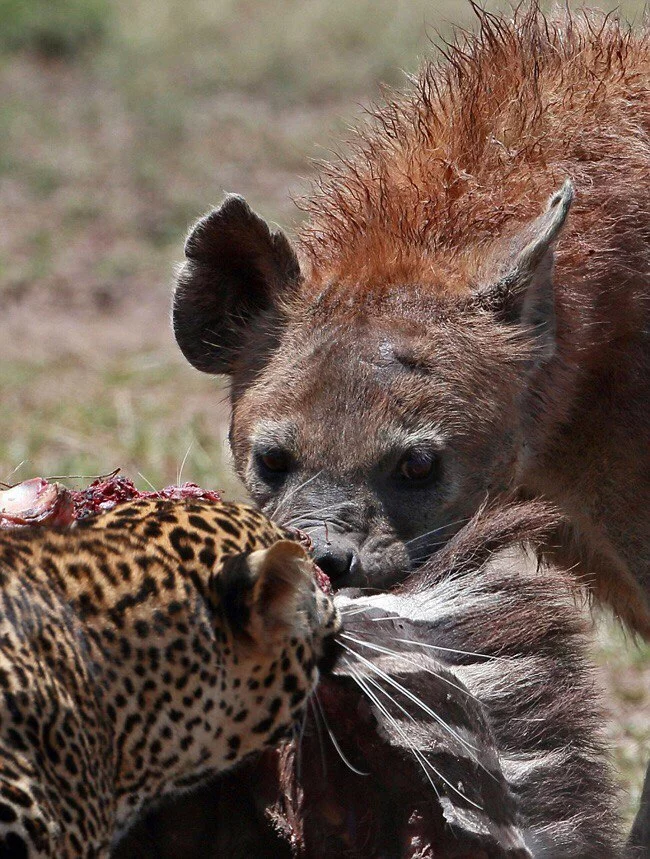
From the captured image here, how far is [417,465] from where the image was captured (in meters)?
4.02

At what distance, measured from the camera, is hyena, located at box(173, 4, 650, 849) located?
4.04 meters

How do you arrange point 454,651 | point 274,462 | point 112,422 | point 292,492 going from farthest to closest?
point 112,422, point 274,462, point 292,492, point 454,651

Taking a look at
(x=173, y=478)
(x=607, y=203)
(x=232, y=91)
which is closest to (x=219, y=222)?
(x=607, y=203)

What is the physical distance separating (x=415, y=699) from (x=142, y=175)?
8043 millimetres

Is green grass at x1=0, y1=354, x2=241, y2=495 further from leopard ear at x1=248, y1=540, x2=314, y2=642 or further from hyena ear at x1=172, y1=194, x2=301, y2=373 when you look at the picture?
leopard ear at x1=248, y1=540, x2=314, y2=642

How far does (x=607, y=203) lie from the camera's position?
4.44 metres

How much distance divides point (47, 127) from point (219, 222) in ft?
24.0

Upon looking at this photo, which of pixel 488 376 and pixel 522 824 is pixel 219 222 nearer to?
pixel 488 376

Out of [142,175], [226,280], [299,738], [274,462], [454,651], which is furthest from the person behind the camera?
[142,175]

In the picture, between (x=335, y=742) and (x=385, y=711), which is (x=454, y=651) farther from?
(x=335, y=742)

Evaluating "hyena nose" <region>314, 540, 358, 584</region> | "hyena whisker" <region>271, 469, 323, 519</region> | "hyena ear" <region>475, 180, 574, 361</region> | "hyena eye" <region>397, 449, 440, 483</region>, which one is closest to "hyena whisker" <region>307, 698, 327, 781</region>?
"hyena nose" <region>314, 540, 358, 584</region>

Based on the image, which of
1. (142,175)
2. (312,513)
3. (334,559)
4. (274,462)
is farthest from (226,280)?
(142,175)

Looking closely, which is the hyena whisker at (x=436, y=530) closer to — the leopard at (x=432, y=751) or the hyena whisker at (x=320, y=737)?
the leopard at (x=432, y=751)

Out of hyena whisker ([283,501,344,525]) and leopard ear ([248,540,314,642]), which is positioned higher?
hyena whisker ([283,501,344,525])
